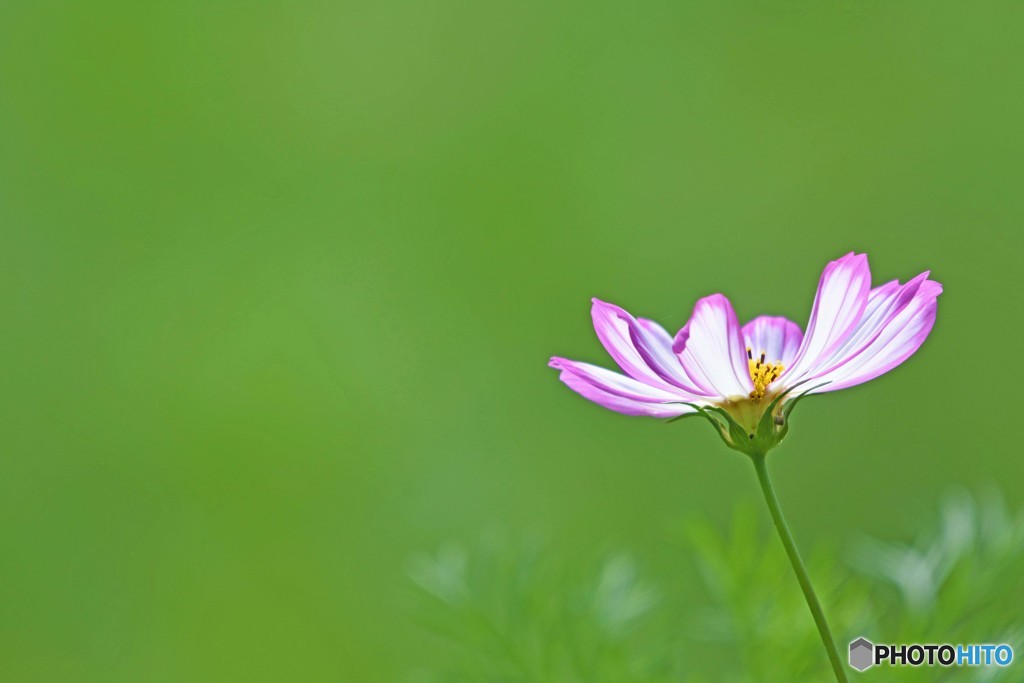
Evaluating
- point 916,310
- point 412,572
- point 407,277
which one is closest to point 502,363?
point 407,277

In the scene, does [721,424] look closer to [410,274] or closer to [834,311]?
[834,311]

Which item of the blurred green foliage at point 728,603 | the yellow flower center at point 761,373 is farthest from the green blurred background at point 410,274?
the yellow flower center at point 761,373

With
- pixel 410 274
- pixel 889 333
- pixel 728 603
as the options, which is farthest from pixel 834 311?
pixel 410 274

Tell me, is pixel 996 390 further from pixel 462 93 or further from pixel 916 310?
pixel 916 310

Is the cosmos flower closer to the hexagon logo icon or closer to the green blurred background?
the hexagon logo icon

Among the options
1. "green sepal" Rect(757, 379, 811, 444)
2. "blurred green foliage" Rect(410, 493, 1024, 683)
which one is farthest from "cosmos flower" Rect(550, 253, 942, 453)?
"blurred green foliage" Rect(410, 493, 1024, 683)

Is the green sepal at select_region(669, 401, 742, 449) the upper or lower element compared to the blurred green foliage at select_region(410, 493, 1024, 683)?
lower

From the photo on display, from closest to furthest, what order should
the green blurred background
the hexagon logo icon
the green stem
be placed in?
the green stem, the hexagon logo icon, the green blurred background
